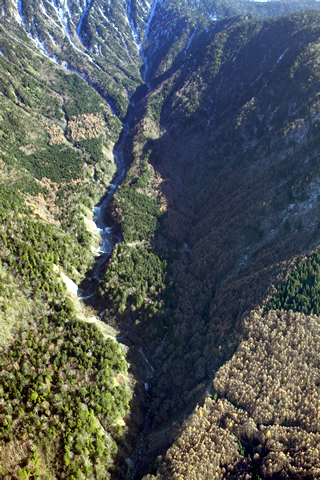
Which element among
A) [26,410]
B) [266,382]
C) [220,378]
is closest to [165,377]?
[220,378]

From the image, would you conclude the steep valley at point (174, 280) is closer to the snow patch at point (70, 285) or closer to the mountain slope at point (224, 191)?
the mountain slope at point (224, 191)

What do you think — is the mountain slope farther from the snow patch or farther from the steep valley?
the snow patch

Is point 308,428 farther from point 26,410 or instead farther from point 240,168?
point 240,168

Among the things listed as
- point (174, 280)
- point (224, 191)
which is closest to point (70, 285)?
point (174, 280)

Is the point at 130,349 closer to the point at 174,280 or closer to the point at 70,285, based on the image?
the point at 70,285

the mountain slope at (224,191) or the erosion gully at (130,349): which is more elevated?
the mountain slope at (224,191)

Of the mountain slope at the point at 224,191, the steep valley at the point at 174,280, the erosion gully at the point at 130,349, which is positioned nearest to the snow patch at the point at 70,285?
the erosion gully at the point at 130,349
